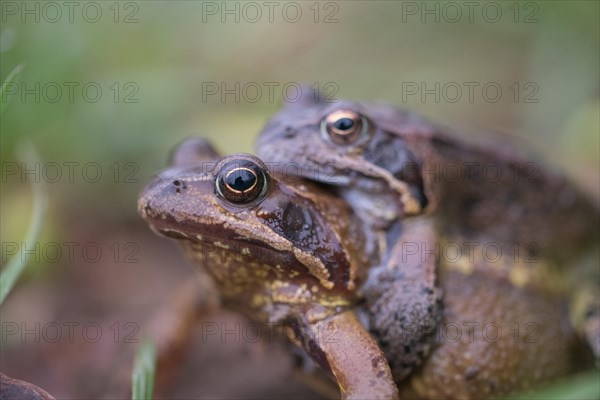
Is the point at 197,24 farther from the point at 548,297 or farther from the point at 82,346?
the point at 548,297

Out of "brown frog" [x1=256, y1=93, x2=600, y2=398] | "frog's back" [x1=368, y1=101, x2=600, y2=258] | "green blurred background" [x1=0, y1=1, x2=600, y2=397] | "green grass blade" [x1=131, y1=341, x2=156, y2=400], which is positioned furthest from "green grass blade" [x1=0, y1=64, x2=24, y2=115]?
"frog's back" [x1=368, y1=101, x2=600, y2=258]

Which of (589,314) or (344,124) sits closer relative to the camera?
(344,124)

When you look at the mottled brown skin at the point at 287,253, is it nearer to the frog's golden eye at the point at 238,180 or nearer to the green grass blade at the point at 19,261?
the frog's golden eye at the point at 238,180

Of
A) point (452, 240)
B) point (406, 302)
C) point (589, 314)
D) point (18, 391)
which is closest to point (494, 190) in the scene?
point (452, 240)

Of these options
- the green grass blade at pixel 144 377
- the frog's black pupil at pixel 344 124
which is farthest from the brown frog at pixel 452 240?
the green grass blade at pixel 144 377

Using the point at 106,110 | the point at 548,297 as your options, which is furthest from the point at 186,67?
the point at 548,297

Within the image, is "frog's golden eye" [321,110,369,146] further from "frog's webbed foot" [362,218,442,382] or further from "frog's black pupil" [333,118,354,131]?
"frog's webbed foot" [362,218,442,382]

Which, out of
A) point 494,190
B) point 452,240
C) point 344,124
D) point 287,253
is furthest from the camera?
point 494,190

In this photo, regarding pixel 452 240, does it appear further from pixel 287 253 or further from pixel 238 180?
pixel 238 180
